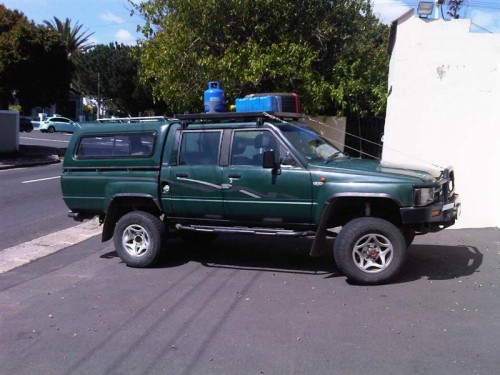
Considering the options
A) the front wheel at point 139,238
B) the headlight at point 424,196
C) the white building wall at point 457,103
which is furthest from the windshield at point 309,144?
the white building wall at point 457,103

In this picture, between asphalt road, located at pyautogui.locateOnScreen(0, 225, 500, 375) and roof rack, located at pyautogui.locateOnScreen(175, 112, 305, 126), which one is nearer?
asphalt road, located at pyautogui.locateOnScreen(0, 225, 500, 375)

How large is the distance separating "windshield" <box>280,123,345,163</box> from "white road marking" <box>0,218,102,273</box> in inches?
163

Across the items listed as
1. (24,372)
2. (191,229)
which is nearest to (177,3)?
(191,229)

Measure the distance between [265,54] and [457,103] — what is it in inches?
176

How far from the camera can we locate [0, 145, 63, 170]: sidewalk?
957 inches

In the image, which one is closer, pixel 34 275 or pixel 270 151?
pixel 270 151

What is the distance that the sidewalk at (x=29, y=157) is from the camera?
24308 mm

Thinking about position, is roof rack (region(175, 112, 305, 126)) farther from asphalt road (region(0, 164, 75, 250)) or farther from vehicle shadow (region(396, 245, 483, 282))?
asphalt road (region(0, 164, 75, 250))

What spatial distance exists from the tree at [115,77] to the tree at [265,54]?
35.5 meters

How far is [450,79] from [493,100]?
29.5 inches

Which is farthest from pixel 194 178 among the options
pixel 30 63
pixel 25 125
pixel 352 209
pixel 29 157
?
pixel 25 125

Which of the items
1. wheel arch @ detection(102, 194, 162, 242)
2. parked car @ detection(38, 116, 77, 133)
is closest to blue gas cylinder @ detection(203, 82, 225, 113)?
wheel arch @ detection(102, 194, 162, 242)

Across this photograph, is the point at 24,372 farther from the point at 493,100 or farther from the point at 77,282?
the point at 493,100

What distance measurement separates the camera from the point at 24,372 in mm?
4324
